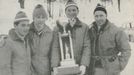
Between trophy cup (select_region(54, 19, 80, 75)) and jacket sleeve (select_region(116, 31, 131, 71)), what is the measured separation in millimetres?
269

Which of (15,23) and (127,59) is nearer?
(15,23)

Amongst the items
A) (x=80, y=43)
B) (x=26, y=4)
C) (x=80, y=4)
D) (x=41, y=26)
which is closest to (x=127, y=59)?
(x=80, y=43)

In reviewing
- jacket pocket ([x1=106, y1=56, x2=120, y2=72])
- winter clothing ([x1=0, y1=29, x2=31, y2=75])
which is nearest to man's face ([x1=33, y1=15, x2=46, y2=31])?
winter clothing ([x1=0, y1=29, x2=31, y2=75])

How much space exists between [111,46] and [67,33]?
0.27 metres

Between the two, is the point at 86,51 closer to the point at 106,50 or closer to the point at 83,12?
the point at 106,50

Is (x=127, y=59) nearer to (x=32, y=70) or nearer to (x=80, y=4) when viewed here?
(x=80, y=4)

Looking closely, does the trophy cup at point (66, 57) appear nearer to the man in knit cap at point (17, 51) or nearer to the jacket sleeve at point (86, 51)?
the jacket sleeve at point (86, 51)

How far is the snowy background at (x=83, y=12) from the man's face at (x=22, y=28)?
40 millimetres

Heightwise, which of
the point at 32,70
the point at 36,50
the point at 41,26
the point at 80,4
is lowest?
the point at 32,70

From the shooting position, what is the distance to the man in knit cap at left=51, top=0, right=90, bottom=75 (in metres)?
1.82

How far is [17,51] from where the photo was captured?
69.9 inches

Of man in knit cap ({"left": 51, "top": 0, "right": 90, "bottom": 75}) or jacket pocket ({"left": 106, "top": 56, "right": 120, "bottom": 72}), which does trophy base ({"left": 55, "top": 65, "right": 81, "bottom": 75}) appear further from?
jacket pocket ({"left": 106, "top": 56, "right": 120, "bottom": 72})

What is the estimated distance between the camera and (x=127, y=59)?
1.92 metres

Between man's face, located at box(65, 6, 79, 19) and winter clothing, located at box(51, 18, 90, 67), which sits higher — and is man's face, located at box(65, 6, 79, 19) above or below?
above
